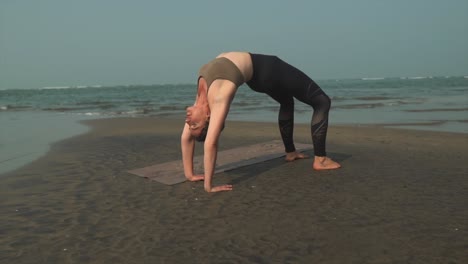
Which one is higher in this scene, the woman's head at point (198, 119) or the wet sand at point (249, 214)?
the woman's head at point (198, 119)

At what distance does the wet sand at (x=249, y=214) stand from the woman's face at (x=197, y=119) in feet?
2.05

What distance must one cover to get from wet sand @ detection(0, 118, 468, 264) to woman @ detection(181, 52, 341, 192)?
294mm

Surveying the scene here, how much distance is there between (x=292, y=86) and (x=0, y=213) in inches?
127

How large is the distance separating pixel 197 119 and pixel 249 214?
117cm

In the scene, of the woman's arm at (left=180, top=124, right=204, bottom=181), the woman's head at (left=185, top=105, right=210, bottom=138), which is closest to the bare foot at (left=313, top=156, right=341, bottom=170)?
the woman's arm at (left=180, top=124, right=204, bottom=181)

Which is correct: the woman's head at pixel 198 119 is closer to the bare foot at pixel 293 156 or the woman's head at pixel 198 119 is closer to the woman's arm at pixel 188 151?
the woman's arm at pixel 188 151

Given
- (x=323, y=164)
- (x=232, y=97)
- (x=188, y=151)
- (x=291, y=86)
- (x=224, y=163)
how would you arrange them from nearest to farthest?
(x=232, y=97) → (x=188, y=151) → (x=291, y=86) → (x=323, y=164) → (x=224, y=163)

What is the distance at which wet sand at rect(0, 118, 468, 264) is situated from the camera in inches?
94.8

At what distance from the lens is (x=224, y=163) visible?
5012 mm

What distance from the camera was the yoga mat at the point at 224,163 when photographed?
14.3 ft

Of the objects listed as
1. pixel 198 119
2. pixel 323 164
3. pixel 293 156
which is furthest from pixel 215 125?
pixel 293 156

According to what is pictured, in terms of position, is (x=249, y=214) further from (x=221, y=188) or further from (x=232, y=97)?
(x=232, y=97)

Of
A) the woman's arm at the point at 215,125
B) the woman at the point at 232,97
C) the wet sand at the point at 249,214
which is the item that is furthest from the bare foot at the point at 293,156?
the woman's arm at the point at 215,125

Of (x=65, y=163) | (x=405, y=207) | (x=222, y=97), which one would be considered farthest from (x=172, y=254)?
(x=65, y=163)
